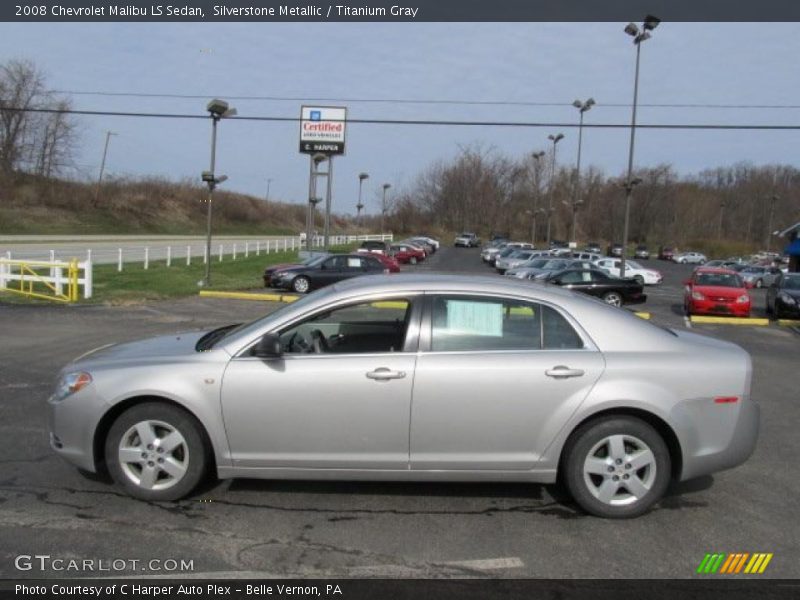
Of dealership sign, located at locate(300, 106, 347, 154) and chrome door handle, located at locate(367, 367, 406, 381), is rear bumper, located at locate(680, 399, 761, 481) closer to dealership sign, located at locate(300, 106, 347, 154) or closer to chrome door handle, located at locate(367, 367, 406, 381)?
chrome door handle, located at locate(367, 367, 406, 381)

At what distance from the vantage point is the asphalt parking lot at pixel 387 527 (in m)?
3.84

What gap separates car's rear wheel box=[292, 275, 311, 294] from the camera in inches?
945

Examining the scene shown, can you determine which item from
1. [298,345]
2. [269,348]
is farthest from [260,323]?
[269,348]

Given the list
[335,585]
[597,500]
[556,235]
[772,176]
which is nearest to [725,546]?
[597,500]

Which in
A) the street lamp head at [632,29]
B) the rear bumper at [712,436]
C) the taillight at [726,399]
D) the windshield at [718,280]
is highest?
the street lamp head at [632,29]

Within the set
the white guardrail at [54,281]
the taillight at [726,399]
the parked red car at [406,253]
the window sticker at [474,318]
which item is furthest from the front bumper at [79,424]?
the parked red car at [406,253]

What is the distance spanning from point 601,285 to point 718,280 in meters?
3.70

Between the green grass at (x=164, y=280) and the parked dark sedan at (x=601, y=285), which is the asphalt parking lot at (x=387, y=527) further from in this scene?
the parked dark sedan at (x=601, y=285)

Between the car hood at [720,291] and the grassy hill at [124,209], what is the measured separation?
55.5m

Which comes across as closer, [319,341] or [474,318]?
[474,318]

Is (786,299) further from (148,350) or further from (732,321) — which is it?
(148,350)

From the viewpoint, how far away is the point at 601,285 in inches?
875

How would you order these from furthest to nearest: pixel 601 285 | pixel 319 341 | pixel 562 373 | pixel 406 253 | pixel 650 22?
pixel 406 253 → pixel 650 22 → pixel 601 285 → pixel 319 341 → pixel 562 373

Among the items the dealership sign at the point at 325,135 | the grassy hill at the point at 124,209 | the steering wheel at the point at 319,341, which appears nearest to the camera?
the steering wheel at the point at 319,341
